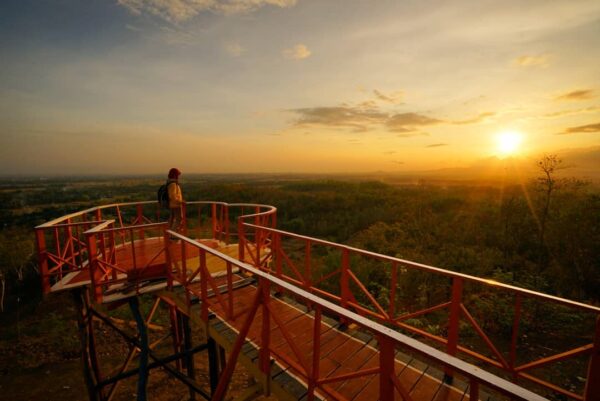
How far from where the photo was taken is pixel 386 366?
232 cm

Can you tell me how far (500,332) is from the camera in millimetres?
10617

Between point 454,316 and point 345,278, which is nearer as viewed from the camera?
point 454,316

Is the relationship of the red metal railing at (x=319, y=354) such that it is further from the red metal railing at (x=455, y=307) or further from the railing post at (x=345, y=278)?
the red metal railing at (x=455, y=307)

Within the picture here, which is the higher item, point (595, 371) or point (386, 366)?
point (386, 366)

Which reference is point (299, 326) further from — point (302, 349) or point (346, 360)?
point (346, 360)

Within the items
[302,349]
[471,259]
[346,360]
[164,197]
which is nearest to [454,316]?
[346,360]

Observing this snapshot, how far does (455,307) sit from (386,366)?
1.99 metres

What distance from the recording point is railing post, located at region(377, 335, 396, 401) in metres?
2.26

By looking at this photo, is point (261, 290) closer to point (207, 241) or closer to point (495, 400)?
point (495, 400)

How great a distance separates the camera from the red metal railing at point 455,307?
3.47 meters

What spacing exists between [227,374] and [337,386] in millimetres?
1455

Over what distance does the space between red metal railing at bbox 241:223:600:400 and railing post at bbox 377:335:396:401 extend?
175cm

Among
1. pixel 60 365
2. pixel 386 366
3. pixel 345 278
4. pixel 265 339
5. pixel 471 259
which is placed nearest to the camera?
pixel 386 366

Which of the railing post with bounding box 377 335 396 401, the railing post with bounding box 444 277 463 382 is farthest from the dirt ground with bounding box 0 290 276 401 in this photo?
the railing post with bounding box 377 335 396 401
